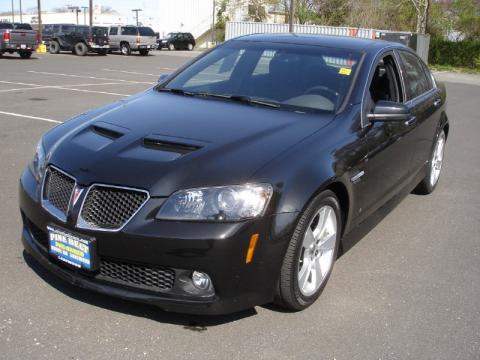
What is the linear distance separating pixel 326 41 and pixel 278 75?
643 millimetres

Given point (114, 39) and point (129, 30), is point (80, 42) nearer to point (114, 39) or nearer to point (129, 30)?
point (114, 39)

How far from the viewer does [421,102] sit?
17.2ft

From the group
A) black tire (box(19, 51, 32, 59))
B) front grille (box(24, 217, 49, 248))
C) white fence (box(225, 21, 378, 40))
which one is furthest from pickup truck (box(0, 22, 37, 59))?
front grille (box(24, 217, 49, 248))

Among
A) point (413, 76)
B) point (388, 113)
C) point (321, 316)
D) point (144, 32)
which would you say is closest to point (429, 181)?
point (413, 76)

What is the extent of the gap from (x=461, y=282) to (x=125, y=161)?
246cm

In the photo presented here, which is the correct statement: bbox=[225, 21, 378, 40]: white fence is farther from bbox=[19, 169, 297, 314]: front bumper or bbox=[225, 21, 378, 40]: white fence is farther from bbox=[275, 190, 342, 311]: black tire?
bbox=[19, 169, 297, 314]: front bumper

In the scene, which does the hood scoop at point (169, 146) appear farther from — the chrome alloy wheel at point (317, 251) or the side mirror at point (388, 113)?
the side mirror at point (388, 113)

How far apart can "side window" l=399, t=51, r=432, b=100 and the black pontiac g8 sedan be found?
0.60 meters

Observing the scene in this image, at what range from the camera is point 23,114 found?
10219mm

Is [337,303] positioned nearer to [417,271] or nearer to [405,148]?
[417,271]

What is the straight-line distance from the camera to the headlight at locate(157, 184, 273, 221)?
290cm

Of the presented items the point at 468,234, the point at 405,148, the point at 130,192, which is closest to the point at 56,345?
the point at 130,192

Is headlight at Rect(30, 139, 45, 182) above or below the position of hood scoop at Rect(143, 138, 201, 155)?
below

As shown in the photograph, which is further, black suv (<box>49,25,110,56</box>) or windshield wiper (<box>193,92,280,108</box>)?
black suv (<box>49,25,110,56</box>)
